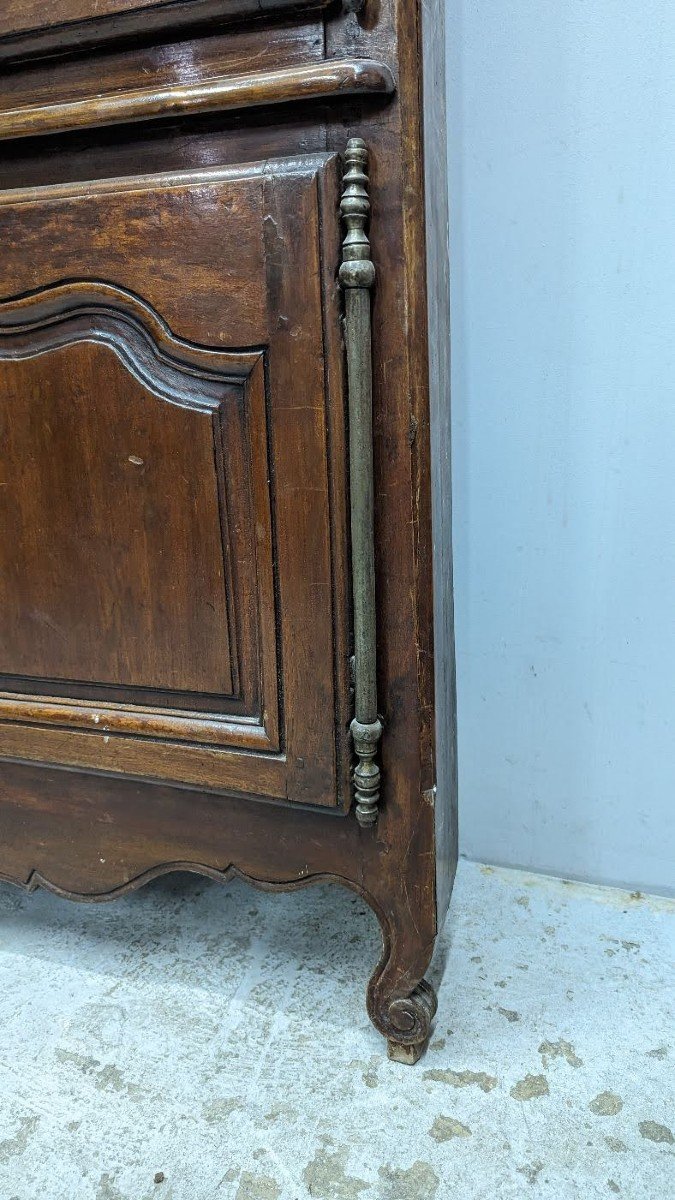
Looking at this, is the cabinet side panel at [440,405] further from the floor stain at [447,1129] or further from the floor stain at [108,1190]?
the floor stain at [108,1190]

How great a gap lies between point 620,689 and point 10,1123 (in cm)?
80

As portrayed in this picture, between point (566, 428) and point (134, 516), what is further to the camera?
point (566, 428)

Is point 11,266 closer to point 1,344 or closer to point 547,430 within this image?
point 1,344

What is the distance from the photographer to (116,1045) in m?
0.85

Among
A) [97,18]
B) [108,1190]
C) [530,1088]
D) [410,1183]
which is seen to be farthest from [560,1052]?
[97,18]

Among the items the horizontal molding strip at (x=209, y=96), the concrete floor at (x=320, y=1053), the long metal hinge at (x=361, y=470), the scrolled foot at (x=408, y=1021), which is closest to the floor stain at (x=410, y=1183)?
the concrete floor at (x=320, y=1053)

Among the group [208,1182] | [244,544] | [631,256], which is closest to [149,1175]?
[208,1182]

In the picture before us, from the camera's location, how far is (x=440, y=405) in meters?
0.88

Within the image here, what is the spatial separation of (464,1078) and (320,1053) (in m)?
0.14

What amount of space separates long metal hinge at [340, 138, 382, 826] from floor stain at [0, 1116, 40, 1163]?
0.40 m

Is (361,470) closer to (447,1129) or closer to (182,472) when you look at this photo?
(182,472)

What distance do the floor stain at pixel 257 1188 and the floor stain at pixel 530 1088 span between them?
0.23 meters

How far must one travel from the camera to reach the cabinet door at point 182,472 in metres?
0.69

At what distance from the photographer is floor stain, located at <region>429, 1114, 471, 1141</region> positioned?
2.39 ft
